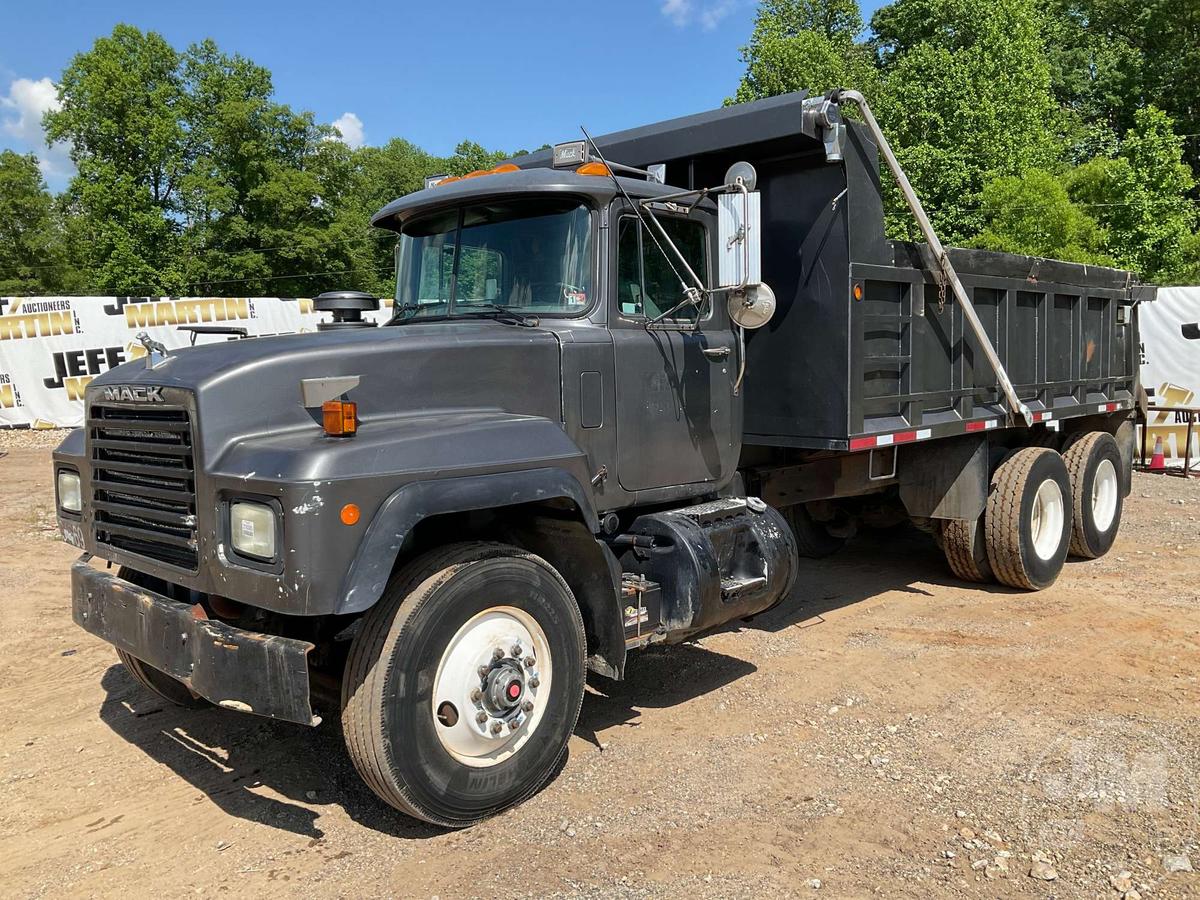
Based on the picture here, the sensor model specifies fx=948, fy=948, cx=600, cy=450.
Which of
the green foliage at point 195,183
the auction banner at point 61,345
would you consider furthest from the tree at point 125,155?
the auction banner at point 61,345

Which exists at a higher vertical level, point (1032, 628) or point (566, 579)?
point (566, 579)

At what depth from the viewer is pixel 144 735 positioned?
4836 mm

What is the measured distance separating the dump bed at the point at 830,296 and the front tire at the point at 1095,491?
84.7 inches

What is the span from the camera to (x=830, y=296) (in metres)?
5.66

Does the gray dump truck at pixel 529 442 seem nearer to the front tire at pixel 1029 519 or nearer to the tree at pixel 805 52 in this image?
the front tire at pixel 1029 519

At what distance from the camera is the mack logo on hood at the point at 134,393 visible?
12.1 ft

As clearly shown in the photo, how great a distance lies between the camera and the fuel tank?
465cm

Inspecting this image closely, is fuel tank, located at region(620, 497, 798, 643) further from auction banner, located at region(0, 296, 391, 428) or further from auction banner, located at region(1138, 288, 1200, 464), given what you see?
→ auction banner, located at region(0, 296, 391, 428)

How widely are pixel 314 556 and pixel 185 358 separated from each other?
1284mm

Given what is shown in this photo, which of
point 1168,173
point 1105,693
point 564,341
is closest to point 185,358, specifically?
point 564,341

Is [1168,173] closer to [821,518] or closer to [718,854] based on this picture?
[821,518]

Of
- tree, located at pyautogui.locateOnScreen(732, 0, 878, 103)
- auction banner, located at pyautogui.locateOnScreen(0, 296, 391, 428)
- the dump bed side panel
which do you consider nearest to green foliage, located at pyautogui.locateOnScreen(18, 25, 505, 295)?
tree, located at pyautogui.locateOnScreen(732, 0, 878, 103)

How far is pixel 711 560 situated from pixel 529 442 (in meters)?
1.27

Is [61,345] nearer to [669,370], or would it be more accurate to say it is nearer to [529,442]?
[669,370]
